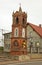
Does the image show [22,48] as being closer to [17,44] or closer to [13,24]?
[17,44]

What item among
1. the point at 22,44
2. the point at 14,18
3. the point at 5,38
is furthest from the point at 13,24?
the point at 5,38

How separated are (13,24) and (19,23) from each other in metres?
1.67

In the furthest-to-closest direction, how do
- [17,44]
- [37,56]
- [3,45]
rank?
[3,45] → [37,56] → [17,44]

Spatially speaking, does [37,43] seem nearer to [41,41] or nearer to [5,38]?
[41,41]

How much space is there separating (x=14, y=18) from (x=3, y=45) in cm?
3194

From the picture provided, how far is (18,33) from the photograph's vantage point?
59.5m

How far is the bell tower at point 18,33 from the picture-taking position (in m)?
57.9

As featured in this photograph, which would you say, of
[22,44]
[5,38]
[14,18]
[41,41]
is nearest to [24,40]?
[22,44]

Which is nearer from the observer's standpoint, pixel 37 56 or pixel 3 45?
pixel 37 56

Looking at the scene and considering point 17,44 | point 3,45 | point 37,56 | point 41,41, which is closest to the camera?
point 17,44

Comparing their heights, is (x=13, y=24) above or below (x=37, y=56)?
above

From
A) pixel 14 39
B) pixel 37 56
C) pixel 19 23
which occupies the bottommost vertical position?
pixel 37 56

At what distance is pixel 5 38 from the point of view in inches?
3561

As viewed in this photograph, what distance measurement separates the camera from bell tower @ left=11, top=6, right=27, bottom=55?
57881 millimetres
